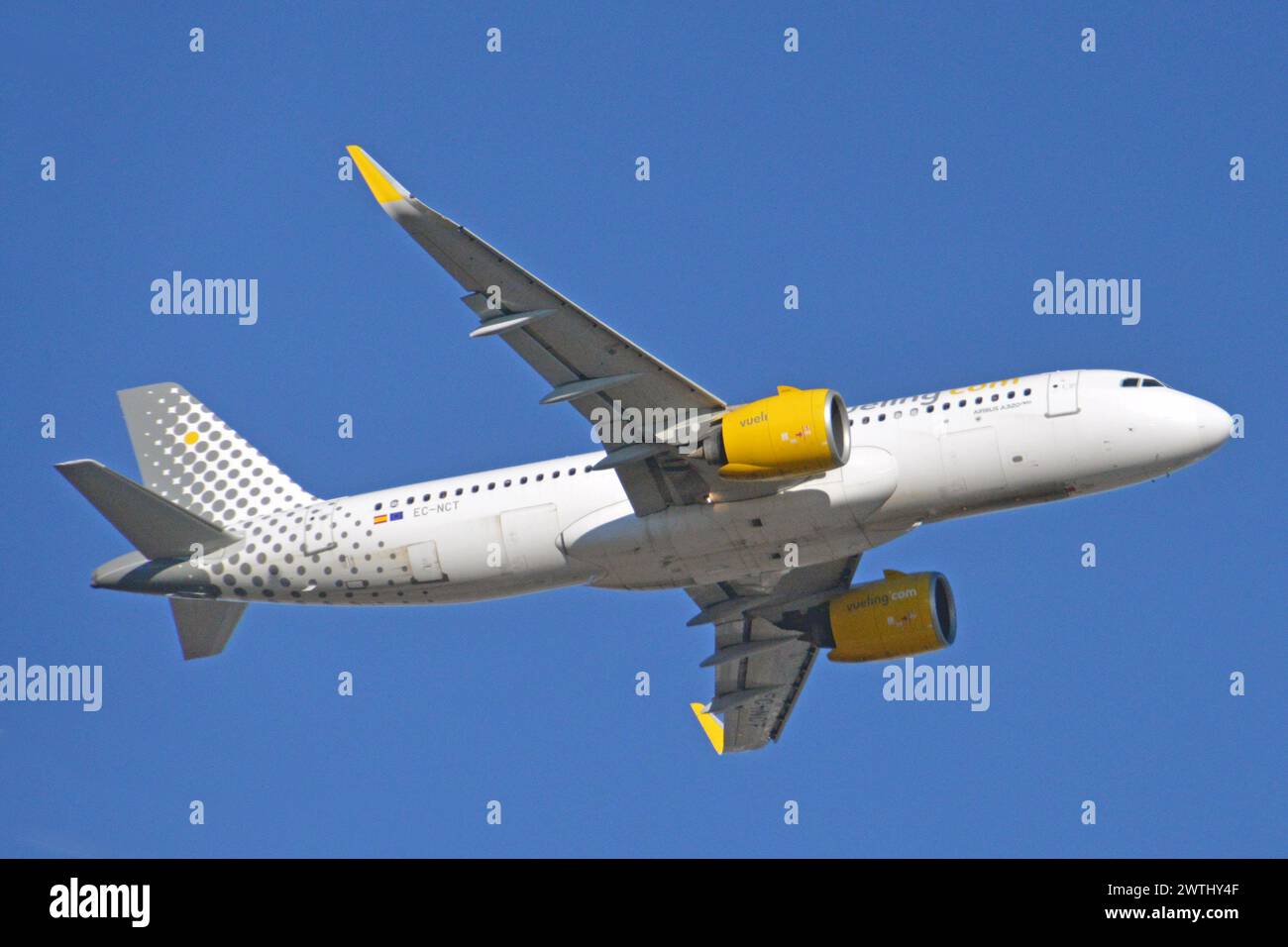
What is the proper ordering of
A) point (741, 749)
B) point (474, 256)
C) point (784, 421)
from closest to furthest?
point (474, 256)
point (784, 421)
point (741, 749)

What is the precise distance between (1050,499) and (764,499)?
7.24 metres

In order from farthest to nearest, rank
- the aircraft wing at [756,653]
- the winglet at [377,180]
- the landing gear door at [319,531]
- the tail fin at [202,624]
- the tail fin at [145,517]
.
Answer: the aircraft wing at [756,653]
the tail fin at [202,624]
the landing gear door at [319,531]
the tail fin at [145,517]
the winglet at [377,180]

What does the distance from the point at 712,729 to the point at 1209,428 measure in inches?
780

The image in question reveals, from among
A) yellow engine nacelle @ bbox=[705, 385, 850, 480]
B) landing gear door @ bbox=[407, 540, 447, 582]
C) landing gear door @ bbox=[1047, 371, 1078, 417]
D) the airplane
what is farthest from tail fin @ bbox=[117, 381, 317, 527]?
landing gear door @ bbox=[1047, 371, 1078, 417]

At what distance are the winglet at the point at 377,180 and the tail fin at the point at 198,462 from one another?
14.6 metres

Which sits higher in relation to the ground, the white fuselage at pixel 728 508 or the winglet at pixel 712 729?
the white fuselage at pixel 728 508

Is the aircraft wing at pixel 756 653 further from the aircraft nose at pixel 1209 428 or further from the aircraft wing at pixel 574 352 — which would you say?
the aircraft nose at pixel 1209 428

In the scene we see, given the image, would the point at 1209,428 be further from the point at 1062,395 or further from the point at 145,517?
the point at 145,517

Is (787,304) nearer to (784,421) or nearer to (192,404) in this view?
(784,421)

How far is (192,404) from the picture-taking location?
54.9 m

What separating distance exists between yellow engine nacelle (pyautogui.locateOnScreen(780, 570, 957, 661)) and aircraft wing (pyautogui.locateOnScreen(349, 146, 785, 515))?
349 inches

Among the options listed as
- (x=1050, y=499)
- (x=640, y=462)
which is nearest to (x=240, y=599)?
(x=640, y=462)

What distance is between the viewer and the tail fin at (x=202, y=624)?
168 ft

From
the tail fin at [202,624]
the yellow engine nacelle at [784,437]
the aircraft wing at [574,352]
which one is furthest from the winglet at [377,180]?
the tail fin at [202,624]
